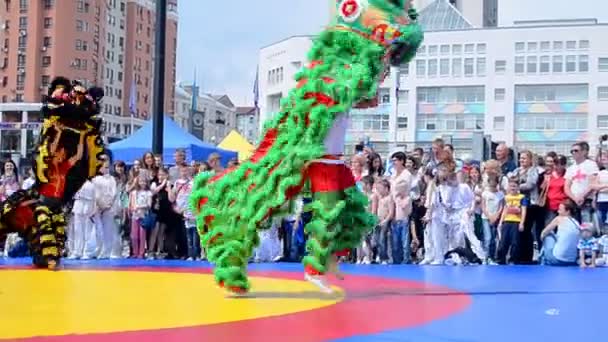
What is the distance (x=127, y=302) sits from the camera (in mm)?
5379

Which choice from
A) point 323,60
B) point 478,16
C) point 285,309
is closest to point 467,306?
point 285,309

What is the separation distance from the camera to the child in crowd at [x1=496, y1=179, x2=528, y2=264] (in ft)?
33.2

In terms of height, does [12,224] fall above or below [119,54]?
below

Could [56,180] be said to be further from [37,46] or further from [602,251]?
[37,46]

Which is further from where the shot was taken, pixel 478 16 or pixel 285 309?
pixel 478 16

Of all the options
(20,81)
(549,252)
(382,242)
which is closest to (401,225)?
(382,242)

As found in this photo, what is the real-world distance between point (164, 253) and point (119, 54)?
75.5 meters

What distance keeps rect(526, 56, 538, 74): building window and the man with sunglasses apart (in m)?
54.1

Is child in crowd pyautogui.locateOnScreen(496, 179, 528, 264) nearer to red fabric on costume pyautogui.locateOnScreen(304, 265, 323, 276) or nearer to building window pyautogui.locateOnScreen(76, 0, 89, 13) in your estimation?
red fabric on costume pyautogui.locateOnScreen(304, 265, 323, 276)

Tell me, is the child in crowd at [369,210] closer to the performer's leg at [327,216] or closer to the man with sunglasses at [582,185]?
the man with sunglasses at [582,185]

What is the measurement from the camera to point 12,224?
7.98 meters

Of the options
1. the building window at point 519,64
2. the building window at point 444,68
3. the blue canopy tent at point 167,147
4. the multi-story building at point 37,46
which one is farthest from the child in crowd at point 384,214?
the multi-story building at point 37,46

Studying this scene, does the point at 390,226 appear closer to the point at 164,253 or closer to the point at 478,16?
the point at 164,253

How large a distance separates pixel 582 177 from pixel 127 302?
6489 millimetres
